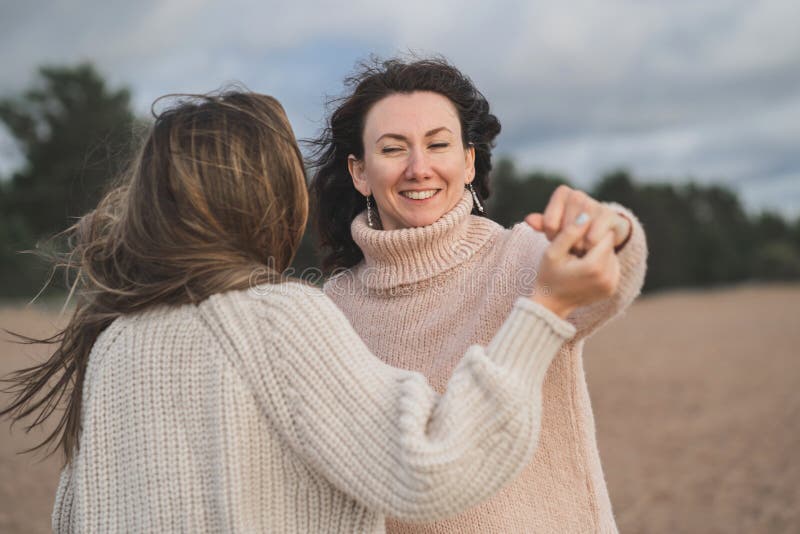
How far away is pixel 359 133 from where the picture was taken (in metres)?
2.63

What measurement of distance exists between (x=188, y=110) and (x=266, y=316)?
0.50 meters

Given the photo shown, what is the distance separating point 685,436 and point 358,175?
7926 mm

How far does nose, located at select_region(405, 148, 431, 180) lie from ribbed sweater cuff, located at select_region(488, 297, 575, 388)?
951 millimetres

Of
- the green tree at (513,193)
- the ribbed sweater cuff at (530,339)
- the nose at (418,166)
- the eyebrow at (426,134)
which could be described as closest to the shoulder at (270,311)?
the ribbed sweater cuff at (530,339)

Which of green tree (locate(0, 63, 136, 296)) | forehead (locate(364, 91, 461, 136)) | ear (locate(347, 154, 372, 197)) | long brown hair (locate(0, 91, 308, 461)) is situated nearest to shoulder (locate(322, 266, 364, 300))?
ear (locate(347, 154, 372, 197))

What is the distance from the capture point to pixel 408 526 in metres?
2.04

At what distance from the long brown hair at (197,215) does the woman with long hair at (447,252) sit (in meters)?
0.56

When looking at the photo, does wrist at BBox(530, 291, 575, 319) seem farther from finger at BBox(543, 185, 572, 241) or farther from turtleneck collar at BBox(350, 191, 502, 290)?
turtleneck collar at BBox(350, 191, 502, 290)

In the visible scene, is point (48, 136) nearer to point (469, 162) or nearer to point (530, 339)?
point (469, 162)

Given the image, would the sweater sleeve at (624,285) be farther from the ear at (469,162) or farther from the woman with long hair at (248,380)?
the ear at (469,162)

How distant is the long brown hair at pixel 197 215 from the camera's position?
1.48m

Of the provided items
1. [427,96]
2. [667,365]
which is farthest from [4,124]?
[427,96]

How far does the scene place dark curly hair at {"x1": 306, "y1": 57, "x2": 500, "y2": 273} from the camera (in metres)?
2.50

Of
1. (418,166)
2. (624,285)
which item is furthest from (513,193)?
(624,285)
